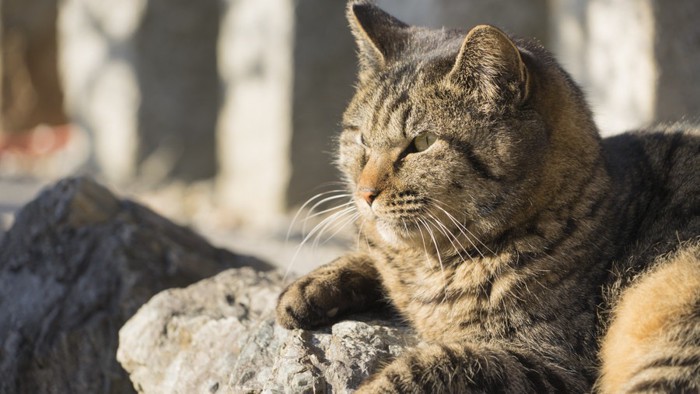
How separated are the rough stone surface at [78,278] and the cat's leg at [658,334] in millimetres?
2046

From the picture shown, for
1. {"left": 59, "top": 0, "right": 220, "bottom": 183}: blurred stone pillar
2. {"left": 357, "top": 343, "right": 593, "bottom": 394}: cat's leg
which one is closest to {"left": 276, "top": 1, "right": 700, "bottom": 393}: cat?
{"left": 357, "top": 343, "right": 593, "bottom": 394}: cat's leg

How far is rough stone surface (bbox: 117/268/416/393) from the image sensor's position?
2.81 m

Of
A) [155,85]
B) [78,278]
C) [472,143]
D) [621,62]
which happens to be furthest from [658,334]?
[155,85]

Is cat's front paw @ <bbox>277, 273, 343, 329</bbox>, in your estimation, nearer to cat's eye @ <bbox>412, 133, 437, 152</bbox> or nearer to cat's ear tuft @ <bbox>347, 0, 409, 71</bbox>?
cat's eye @ <bbox>412, 133, 437, 152</bbox>

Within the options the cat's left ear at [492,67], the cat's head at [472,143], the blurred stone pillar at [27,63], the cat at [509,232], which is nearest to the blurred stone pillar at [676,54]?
the cat at [509,232]

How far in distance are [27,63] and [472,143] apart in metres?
12.6

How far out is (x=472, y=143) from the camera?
9.50 ft

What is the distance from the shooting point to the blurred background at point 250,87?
5.41 m

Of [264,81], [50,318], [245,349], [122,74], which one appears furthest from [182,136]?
[245,349]

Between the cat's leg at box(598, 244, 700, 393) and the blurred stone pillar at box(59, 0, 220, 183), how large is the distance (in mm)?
7769

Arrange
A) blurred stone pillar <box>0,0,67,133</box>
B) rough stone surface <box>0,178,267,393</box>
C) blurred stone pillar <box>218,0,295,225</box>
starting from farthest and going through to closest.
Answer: blurred stone pillar <box>0,0,67,133</box> < blurred stone pillar <box>218,0,295,225</box> < rough stone surface <box>0,178,267,393</box>

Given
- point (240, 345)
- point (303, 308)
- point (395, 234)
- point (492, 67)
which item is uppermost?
point (492, 67)

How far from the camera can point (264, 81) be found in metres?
8.61

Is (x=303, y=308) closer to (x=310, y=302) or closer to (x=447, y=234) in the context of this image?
(x=310, y=302)
